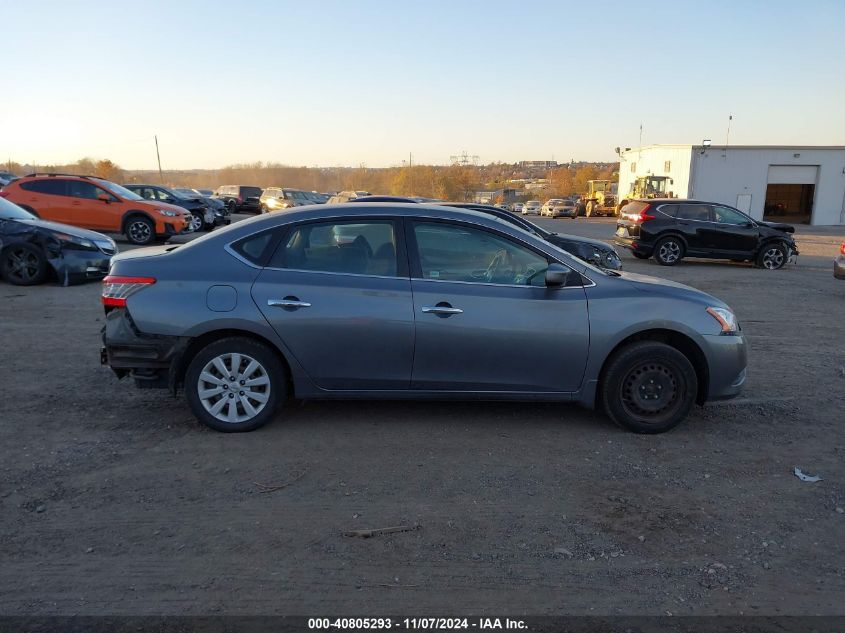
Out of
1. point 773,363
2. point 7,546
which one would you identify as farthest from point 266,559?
point 773,363

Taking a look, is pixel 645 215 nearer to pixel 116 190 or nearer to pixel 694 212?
pixel 694 212

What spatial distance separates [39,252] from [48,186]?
6883 millimetres

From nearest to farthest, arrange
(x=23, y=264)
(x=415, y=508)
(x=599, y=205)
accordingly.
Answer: (x=415, y=508)
(x=23, y=264)
(x=599, y=205)

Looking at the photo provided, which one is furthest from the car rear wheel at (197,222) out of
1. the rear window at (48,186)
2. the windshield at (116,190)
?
the rear window at (48,186)

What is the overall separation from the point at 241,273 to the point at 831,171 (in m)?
44.2

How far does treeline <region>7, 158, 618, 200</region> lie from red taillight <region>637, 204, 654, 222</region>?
65380mm

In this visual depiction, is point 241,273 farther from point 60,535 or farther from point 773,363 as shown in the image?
point 773,363

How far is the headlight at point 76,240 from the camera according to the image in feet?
35.6

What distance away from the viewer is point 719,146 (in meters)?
39.4

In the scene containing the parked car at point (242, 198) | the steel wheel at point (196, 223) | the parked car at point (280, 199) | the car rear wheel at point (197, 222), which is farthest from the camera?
the parked car at point (242, 198)

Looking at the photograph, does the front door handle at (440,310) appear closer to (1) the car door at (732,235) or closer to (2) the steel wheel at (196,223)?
(1) the car door at (732,235)

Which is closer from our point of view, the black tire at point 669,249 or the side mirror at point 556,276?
the side mirror at point 556,276

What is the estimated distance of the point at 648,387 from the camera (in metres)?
4.79

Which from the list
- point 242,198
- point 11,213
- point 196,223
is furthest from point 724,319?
point 242,198
